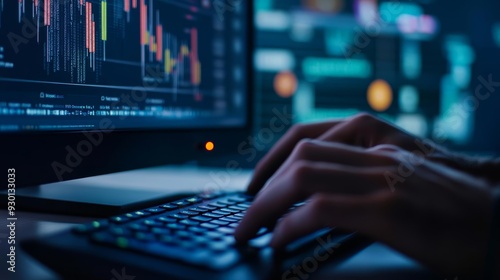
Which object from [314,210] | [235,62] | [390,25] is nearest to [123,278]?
[314,210]

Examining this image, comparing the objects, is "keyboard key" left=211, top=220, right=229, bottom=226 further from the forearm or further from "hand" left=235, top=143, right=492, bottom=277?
the forearm

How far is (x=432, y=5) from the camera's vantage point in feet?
4.24

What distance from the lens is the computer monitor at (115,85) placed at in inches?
19.4

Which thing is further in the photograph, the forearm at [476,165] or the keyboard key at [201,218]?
the forearm at [476,165]

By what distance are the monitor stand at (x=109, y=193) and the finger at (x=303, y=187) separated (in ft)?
0.70

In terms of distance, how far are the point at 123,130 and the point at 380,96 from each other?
78 centimetres

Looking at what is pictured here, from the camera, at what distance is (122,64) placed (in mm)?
636

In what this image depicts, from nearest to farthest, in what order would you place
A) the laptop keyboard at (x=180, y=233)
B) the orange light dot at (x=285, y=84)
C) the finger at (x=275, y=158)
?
the laptop keyboard at (x=180, y=233) < the finger at (x=275, y=158) < the orange light dot at (x=285, y=84)

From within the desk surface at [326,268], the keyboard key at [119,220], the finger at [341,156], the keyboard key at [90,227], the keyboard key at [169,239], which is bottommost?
the desk surface at [326,268]

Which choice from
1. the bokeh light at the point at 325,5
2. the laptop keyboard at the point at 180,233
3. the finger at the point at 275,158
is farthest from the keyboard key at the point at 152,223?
the bokeh light at the point at 325,5

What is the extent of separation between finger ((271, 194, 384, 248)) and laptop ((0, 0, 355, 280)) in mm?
35

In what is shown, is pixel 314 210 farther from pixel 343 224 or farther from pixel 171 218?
pixel 171 218

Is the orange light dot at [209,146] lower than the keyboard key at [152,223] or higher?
higher

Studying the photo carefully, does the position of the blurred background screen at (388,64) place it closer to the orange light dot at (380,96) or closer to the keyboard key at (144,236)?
the orange light dot at (380,96)
